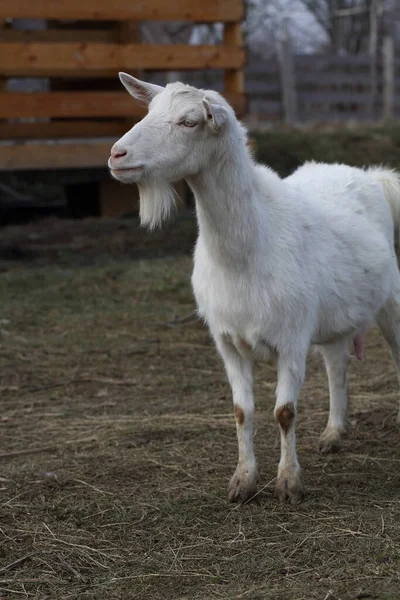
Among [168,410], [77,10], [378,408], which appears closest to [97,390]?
[168,410]

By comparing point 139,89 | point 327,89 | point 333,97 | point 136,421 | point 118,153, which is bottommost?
point 136,421

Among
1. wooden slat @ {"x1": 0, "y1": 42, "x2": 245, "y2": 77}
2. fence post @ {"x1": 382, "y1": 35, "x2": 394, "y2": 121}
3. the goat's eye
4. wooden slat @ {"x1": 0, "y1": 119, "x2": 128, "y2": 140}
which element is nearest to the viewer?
the goat's eye

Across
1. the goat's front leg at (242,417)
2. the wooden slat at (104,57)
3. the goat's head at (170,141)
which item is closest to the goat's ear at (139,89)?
the goat's head at (170,141)

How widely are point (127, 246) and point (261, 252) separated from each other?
5.84 metres

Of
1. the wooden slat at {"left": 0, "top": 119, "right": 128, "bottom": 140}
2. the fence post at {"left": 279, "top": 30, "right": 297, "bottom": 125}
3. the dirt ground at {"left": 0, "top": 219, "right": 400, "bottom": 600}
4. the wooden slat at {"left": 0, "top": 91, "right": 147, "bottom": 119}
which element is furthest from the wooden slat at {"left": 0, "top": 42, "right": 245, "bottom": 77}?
the fence post at {"left": 279, "top": 30, "right": 297, "bottom": 125}

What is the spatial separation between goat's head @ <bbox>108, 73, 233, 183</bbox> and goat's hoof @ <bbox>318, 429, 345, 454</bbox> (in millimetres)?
1628

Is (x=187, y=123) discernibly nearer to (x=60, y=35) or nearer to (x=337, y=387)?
(x=337, y=387)

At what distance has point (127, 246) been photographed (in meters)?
10.0

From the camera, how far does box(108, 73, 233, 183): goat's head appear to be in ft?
13.0

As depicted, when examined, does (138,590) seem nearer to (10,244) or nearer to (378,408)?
(378,408)

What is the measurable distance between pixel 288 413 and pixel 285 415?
0.02 metres

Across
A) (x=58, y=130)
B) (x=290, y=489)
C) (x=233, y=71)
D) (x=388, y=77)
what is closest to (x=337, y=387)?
(x=290, y=489)

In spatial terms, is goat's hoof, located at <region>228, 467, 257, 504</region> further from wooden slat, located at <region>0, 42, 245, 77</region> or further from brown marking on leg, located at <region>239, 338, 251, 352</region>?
wooden slat, located at <region>0, 42, 245, 77</region>

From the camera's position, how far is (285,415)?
4.34m
